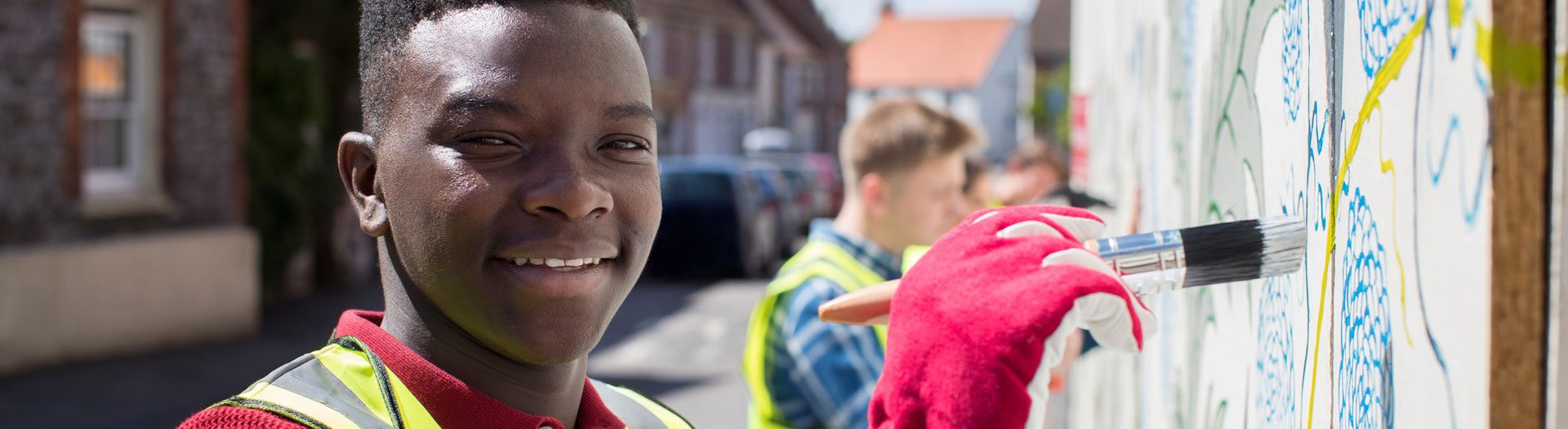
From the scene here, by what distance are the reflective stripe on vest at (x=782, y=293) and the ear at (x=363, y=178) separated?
4.63ft

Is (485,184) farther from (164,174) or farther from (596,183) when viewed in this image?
(164,174)

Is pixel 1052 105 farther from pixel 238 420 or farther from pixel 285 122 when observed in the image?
pixel 238 420

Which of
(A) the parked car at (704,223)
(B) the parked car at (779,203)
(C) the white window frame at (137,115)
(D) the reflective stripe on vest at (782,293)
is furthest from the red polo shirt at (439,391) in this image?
(B) the parked car at (779,203)

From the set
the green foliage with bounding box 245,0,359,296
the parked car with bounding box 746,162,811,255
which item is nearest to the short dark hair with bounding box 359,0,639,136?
the green foliage with bounding box 245,0,359,296

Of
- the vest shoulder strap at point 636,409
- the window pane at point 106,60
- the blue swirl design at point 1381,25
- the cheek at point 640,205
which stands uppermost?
the window pane at point 106,60

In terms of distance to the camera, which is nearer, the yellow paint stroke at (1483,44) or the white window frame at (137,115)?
the yellow paint stroke at (1483,44)

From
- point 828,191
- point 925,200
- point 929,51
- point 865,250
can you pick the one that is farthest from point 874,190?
point 929,51

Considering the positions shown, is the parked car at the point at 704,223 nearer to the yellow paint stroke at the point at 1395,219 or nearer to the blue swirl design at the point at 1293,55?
the blue swirl design at the point at 1293,55

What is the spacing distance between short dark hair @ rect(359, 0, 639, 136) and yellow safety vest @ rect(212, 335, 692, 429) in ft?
0.80

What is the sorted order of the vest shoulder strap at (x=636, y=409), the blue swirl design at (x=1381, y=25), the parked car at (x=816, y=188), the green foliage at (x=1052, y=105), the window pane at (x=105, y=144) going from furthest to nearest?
the green foliage at (x=1052, y=105), the parked car at (x=816, y=188), the window pane at (x=105, y=144), the vest shoulder strap at (x=636, y=409), the blue swirl design at (x=1381, y=25)

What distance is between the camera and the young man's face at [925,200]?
11.0ft

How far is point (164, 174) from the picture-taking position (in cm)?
1038

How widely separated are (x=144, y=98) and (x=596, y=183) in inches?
390

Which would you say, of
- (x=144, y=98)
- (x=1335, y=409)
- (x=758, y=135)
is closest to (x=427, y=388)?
(x=1335, y=409)
